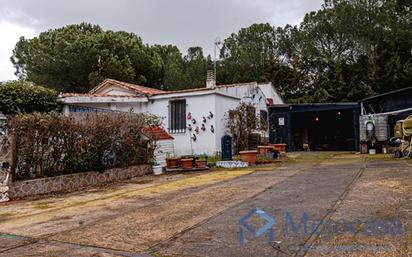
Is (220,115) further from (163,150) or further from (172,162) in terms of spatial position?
(172,162)

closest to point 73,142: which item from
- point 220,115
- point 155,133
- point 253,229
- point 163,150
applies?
point 155,133

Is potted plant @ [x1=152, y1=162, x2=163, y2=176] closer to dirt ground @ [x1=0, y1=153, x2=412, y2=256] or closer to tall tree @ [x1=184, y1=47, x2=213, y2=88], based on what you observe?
dirt ground @ [x1=0, y1=153, x2=412, y2=256]

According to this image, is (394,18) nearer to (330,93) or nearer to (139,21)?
(330,93)

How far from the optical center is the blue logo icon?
4.09 m

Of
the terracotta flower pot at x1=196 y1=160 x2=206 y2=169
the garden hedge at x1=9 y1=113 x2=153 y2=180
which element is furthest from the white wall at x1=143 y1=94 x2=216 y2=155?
the garden hedge at x1=9 y1=113 x2=153 y2=180

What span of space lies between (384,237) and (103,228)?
347 cm

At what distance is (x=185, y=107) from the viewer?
1515cm

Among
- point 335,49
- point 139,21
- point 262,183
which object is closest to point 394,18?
point 335,49

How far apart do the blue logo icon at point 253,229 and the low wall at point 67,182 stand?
533 cm

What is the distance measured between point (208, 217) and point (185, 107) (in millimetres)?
10275

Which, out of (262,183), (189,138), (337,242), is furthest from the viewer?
(189,138)

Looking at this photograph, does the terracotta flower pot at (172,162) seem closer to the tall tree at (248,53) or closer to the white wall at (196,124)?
the white wall at (196,124)

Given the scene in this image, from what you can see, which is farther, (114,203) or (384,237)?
(114,203)

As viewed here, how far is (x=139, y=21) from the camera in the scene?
20719mm
